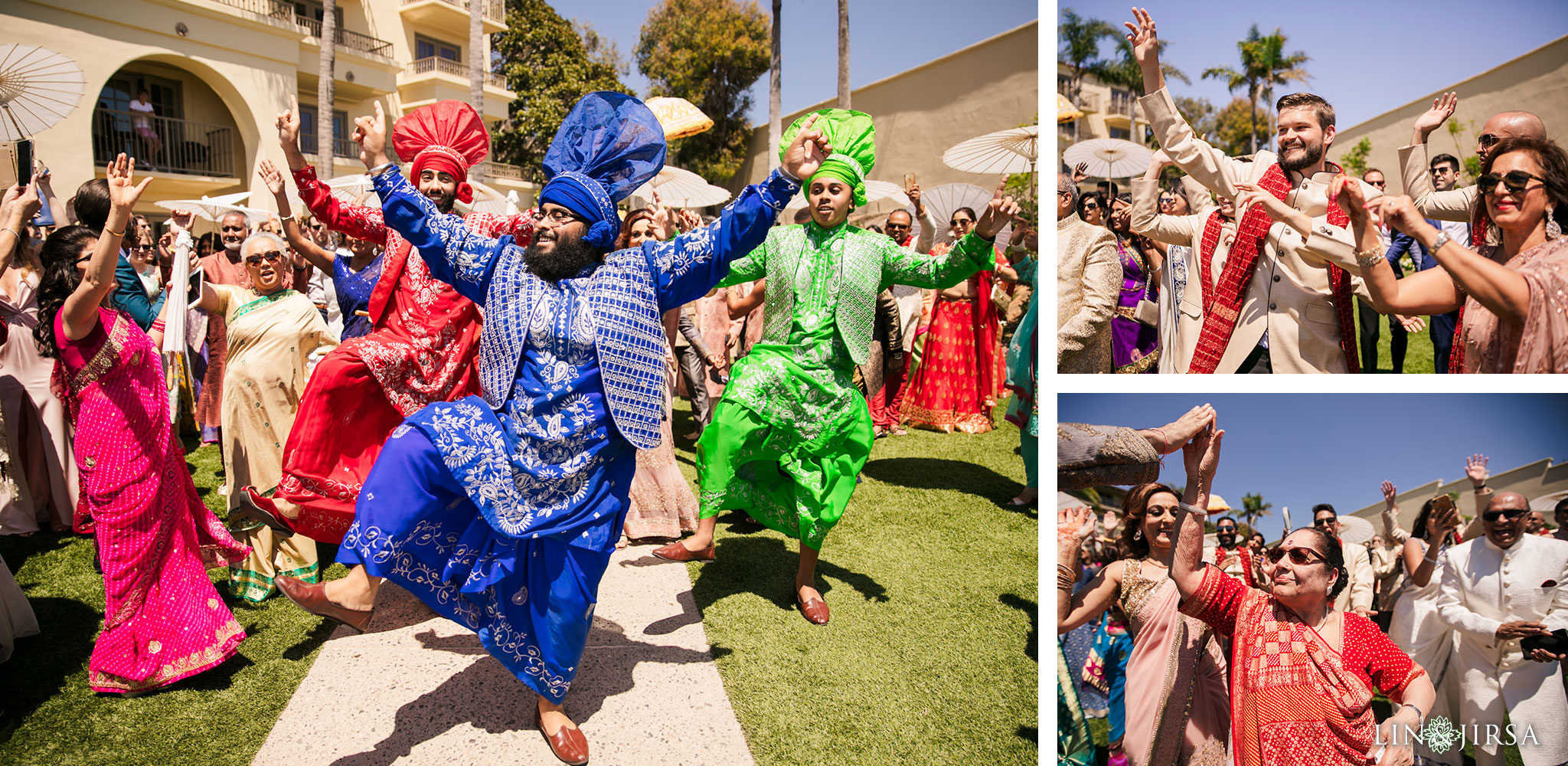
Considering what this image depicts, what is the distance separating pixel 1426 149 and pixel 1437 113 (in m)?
0.19

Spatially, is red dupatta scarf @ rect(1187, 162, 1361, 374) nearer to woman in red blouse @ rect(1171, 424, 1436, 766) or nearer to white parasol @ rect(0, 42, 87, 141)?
woman in red blouse @ rect(1171, 424, 1436, 766)

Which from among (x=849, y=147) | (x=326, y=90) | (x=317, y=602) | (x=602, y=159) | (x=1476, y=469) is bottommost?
(x=317, y=602)

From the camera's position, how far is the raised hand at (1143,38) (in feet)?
6.75

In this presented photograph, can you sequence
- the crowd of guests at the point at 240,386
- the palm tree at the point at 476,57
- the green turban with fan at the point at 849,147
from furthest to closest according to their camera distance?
1. the palm tree at the point at 476,57
2. the green turban with fan at the point at 849,147
3. the crowd of guests at the point at 240,386

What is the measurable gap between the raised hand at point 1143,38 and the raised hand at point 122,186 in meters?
3.22

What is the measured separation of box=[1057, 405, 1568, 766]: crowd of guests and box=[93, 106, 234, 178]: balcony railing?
21041mm

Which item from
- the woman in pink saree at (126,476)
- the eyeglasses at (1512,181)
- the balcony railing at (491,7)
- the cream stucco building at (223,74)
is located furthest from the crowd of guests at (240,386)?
the balcony railing at (491,7)

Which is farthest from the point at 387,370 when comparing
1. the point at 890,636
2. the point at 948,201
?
the point at 948,201

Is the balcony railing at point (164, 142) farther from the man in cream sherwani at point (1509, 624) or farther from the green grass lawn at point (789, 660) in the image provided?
the man in cream sherwani at point (1509, 624)

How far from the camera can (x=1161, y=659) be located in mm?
2459

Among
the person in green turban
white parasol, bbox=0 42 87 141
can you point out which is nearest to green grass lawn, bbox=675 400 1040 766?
the person in green turban

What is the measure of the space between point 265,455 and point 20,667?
1285mm

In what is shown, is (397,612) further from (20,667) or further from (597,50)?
(597,50)

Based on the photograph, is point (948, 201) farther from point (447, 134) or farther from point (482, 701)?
point (482, 701)
